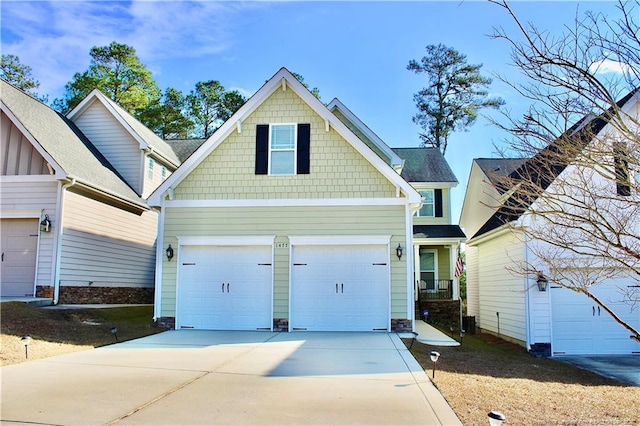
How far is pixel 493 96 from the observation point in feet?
105

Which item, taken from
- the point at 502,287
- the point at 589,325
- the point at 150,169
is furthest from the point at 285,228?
the point at 589,325

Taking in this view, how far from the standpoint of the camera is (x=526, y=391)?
6980 millimetres

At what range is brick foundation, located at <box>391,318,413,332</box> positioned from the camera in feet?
39.2

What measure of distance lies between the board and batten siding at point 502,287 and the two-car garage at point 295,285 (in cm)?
349

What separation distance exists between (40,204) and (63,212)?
0.73 m

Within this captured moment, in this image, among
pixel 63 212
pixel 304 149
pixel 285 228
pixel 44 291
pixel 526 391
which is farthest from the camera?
pixel 63 212

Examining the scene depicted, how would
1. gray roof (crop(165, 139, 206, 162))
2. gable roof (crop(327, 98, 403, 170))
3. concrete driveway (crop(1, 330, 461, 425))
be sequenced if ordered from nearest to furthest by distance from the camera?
concrete driveway (crop(1, 330, 461, 425)), gable roof (crop(327, 98, 403, 170)), gray roof (crop(165, 139, 206, 162))

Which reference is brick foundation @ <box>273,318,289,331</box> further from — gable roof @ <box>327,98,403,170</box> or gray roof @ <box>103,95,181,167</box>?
gray roof @ <box>103,95,181,167</box>

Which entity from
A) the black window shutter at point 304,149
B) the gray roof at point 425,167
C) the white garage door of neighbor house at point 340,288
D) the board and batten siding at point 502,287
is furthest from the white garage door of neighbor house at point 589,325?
the gray roof at point 425,167

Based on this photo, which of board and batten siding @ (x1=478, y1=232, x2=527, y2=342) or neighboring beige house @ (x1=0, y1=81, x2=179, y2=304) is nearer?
neighboring beige house @ (x1=0, y1=81, x2=179, y2=304)

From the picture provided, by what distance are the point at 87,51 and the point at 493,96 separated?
26.5 metres

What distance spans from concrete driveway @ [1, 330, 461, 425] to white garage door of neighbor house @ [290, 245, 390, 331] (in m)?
2.49

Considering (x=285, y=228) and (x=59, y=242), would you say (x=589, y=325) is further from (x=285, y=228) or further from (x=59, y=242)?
(x=59, y=242)

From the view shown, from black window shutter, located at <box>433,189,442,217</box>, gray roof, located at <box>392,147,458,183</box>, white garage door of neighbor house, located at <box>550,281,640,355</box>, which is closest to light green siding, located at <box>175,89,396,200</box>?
white garage door of neighbor house, located at <box>550,281,640,355</box>
